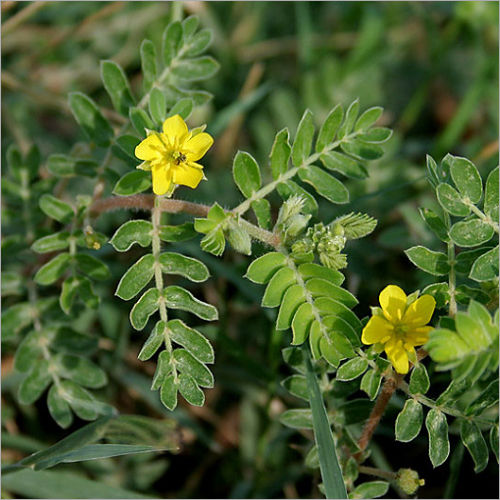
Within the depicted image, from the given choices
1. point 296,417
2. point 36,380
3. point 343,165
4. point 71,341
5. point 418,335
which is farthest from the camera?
A: point 71,341

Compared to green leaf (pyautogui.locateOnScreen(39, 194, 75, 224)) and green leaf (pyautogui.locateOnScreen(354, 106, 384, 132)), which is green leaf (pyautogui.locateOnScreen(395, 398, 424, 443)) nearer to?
green leaf (pyautogui.locateOnScreen(354, 106, 384, 132))

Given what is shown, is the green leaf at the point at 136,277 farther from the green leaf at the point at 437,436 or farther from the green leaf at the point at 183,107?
the green leaf at the point at 437,436

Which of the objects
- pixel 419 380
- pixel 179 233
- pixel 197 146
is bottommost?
pixel 419 380

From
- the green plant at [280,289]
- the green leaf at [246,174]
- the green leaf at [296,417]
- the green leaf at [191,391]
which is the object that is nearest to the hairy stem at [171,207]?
the green plant at [280,289]

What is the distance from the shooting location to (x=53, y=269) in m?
2.68

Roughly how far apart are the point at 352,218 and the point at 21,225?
1.60 metres

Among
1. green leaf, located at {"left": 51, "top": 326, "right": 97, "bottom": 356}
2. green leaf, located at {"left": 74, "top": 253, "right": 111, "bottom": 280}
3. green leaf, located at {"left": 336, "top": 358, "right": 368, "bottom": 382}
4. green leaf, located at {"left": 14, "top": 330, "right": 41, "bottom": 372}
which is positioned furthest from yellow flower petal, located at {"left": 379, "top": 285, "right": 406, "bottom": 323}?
green leaf, located at {"left": 14, "top": 330, "right": 41, "bottom": 372}

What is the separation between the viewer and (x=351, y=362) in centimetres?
217

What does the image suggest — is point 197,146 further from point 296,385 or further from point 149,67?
point 296,385

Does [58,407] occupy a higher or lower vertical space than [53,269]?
lower

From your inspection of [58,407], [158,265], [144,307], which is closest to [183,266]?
[158,265]

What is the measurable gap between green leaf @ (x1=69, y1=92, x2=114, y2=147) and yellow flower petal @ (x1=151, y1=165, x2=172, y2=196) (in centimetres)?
66

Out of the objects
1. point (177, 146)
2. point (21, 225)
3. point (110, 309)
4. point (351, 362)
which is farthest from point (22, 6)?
point (351, 362)

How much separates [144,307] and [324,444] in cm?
75
